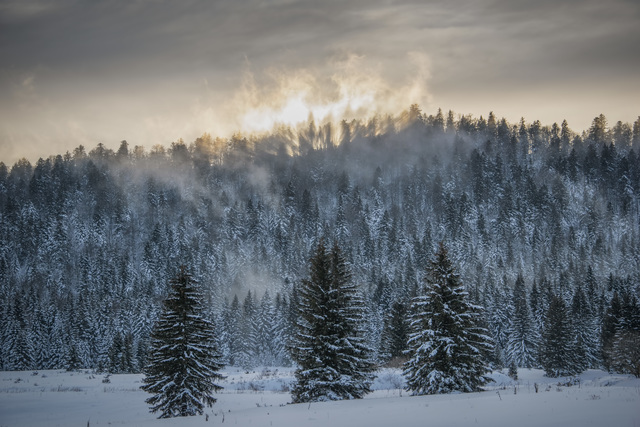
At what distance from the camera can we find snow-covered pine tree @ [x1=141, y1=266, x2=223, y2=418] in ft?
74.4

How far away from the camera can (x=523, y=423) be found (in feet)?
40.5

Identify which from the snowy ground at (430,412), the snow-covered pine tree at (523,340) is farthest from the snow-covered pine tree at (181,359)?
the snow-covered pine tree at (523,340)

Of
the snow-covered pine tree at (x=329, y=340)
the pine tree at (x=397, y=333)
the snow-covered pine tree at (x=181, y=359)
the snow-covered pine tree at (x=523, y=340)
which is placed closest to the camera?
the snow-covered pine tree at (x=181, y=359)

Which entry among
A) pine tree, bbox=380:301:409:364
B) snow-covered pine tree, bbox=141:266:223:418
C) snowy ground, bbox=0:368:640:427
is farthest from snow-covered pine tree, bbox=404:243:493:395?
pine tree, bbox=380:301:409:364

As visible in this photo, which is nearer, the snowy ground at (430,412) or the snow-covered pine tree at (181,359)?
the snowy ground at (430,412)

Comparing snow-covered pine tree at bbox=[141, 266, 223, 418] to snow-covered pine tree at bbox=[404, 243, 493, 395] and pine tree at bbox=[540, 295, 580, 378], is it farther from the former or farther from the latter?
pine tree at bbox=[540, 295, 580, 378]

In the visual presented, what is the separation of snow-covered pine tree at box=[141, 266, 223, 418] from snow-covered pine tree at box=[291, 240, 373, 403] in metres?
4.78

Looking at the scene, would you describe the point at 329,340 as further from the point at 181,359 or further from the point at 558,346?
the point at 558,346

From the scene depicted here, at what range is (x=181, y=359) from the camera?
23.2m

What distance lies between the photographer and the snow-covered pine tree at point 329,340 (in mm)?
24750

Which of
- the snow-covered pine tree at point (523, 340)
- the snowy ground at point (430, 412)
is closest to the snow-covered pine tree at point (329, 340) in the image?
the snowy ground at point (430, 412)

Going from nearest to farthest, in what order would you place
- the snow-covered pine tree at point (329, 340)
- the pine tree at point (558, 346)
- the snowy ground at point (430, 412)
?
the snowy ground at point (430, 412), the snow-covered pine tree at point (329, 340), the pine tree at point (558, 346)

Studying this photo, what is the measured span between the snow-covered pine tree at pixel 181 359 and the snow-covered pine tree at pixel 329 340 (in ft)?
15.7

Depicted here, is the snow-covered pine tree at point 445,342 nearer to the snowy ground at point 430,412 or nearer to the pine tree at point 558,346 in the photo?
the snowy ground at point 430,412
